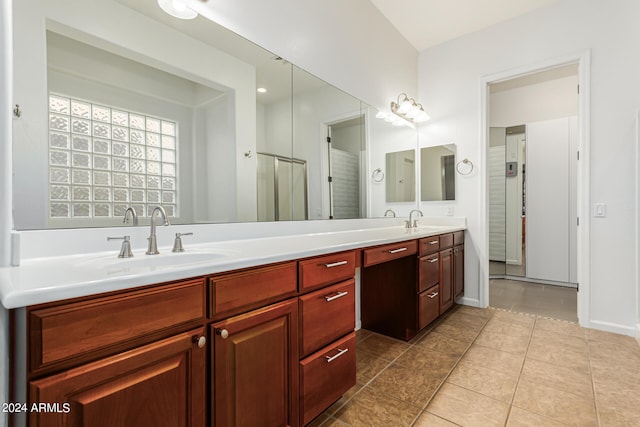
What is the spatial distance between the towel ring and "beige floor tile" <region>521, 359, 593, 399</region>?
179 centimetres

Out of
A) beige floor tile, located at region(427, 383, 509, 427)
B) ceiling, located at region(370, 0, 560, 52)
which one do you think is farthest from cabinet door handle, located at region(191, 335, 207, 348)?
ceiling, located at region(370, 0, 560, 52)

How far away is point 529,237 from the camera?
12.9 feet

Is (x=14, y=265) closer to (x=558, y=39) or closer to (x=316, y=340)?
(x=316, y=340)

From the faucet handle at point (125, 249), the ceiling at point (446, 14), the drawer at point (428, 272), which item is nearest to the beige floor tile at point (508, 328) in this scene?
the drawer at point (428, 272)

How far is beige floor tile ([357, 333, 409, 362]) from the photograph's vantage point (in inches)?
78.4

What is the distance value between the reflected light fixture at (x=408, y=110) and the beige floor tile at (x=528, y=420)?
2.53 metres

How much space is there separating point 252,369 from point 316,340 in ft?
1.11

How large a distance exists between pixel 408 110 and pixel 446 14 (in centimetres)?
90

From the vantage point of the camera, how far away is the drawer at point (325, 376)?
→ 1.19m

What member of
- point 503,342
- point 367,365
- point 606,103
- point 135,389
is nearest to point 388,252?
point 367,365

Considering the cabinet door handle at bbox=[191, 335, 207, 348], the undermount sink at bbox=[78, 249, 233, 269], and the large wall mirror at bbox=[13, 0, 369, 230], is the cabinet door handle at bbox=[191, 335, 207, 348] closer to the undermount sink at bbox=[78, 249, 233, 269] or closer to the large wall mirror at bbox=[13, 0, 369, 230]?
the undermount sink at bbox=[78, 249, 233, 269]

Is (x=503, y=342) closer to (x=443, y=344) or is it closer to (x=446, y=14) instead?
(x=443, y=344)

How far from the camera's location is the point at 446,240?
2.56 metres

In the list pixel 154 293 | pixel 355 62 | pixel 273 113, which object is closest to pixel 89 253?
pixel 154 293
